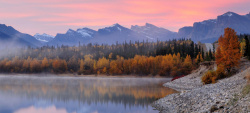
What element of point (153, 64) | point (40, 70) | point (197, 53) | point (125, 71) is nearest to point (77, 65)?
point (40, 70)

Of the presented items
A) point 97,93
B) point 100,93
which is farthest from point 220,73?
point 97,93

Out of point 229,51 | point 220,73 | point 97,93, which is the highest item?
point 229,51

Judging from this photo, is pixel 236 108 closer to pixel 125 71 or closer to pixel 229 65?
pixel 229 65

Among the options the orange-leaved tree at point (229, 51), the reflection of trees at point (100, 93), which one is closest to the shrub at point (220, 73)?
the orange-leaved tree at point (229, 51)

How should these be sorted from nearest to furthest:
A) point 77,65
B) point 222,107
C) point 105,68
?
point 222,107 → point 105,68 → point 77,65

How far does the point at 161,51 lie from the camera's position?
193 m

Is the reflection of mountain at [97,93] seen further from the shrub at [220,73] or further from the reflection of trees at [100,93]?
the shrub at [220,73]

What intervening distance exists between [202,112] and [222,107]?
205cm

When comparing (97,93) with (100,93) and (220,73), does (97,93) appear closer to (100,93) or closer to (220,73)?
(100,93)

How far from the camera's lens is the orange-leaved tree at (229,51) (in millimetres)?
56000

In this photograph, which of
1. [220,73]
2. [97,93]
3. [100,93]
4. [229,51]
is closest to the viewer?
[220,73]

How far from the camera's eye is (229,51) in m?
57.8

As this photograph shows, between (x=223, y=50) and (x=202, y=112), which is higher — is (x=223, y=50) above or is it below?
above

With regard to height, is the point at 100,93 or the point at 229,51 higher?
the point at 229,51
